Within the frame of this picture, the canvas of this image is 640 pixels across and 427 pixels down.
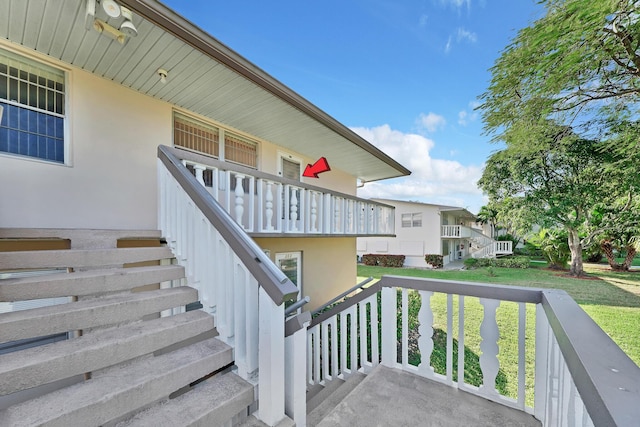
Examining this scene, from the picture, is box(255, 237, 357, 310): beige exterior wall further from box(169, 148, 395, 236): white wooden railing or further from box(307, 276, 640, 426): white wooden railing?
box(307, 276, 640, 426): white wooden railing

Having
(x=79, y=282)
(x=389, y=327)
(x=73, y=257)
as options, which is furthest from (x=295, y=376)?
(x=73, y=257)

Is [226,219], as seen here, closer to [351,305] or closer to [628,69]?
[351,305]

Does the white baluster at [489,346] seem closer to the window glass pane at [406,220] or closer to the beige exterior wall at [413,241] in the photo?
the beige exterior wall at [413,241]

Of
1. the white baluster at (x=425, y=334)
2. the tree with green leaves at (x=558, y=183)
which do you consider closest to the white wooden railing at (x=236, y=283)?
the white baluster at (x=425, y=334)

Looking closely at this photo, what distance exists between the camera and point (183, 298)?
8.16 ft

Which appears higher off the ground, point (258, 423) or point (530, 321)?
point (258, 423)

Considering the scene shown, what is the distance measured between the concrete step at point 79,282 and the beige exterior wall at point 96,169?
1.91m

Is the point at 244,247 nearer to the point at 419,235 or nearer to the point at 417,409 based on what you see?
the point at 417,409

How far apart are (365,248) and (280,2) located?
57.6ft

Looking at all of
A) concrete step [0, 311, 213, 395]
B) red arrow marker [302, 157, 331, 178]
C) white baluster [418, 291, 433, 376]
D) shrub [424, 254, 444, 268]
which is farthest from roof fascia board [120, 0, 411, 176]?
shrub [424, 254, 444, 268]

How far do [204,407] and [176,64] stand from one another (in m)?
4.15

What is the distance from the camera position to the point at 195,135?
17.4 feet

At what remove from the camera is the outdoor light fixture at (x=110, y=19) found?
2.70 m

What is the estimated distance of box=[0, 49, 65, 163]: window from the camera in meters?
3.42
